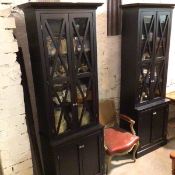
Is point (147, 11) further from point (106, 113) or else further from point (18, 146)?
point (18, 146)

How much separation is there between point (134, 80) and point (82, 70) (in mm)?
968

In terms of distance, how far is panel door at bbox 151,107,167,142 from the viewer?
3406 millimetres

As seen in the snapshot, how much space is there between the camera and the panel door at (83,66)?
2.36 meters

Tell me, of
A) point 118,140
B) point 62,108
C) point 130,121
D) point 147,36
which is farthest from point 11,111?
point 147,36

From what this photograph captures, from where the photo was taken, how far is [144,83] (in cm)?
327

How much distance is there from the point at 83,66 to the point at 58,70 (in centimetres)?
31

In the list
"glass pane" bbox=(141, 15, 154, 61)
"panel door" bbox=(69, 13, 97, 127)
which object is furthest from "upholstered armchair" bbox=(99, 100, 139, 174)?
"glass pane" bbox=(141, 15, 154, 61)

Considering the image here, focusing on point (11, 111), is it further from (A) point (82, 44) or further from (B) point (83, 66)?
(A) point (82, 44)

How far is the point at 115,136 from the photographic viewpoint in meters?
3.12

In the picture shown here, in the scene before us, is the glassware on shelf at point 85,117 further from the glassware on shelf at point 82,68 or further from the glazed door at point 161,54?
the glazed door at point 161,54

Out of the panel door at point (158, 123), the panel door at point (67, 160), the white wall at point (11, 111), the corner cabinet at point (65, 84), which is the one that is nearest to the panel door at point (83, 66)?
the corner cabinet at point (65, 84)

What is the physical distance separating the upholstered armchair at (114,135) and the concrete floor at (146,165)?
124 millimetres

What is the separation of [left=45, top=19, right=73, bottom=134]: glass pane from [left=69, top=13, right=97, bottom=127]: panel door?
95 millimetres

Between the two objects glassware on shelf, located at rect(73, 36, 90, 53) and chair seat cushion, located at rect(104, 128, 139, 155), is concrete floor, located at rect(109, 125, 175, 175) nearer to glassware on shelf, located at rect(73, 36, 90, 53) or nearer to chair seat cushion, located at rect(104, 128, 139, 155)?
chair seat cushion, located at rect(104, 128, 139, 155)
